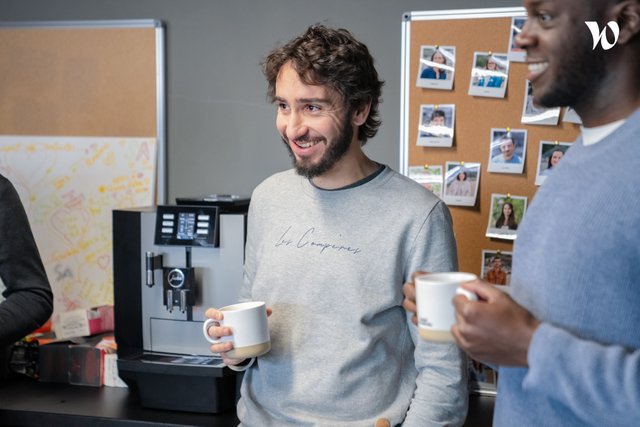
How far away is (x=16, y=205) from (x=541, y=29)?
4.73 ft

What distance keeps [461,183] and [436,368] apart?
3.14 feet

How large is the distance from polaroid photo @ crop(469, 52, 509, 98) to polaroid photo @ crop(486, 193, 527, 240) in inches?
12.6

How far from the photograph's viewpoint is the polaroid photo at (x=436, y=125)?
7.86ft

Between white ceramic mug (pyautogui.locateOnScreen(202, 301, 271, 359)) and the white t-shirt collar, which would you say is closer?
the white t-shirt collar

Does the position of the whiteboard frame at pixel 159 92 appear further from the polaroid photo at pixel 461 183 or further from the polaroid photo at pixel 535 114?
the polaroid photo at pixel 535 114

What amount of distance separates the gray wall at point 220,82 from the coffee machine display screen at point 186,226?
0.68 metres

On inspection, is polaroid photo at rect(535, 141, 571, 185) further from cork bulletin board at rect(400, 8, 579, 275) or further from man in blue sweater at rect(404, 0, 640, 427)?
man in blue sweater at rect(404, 0, 640, 427)

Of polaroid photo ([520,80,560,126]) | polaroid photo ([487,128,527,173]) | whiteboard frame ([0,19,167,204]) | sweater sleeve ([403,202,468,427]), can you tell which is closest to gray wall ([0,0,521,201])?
whiteboard frame ([0,19,167,204])

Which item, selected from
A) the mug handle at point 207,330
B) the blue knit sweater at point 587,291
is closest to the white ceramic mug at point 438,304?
the blue knit sweater at point 587,291

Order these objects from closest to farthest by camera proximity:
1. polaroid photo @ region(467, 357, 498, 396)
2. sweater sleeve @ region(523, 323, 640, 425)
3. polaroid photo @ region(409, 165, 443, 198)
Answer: sweater sleeve @ region(523, 323, 640, 425), polaroid photo @ region(467, 357, 498, 396), polaroid photo @ region(409, 165, 443, 198)

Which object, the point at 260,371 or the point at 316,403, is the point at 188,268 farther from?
the point at 316,403

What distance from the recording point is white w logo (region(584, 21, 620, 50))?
971 millimetres

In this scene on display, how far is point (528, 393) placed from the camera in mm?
1050

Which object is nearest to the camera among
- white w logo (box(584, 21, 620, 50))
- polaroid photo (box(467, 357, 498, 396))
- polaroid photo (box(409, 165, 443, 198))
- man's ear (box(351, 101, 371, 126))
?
white w logo (box(584, 21, 620, 50))
